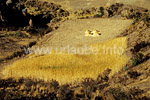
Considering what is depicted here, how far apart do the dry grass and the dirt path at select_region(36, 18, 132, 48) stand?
426 cm

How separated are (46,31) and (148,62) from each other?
1720cm

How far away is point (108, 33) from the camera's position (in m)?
29.6

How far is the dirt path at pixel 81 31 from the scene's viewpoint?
2729 cm

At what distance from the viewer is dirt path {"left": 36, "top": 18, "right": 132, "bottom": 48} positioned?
89.5 ft

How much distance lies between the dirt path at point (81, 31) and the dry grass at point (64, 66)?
426 cm

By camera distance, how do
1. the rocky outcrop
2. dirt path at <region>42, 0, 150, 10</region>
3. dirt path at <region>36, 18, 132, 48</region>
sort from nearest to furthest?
dirt path at <region>36, 18, 132, 48</region> → the rocky outcrop → dirt path at <region>42, 0, 150, 10</region>

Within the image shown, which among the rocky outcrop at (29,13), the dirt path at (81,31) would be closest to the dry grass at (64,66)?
the dirt path at (81,31)

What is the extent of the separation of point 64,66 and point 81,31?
11872 millimetres

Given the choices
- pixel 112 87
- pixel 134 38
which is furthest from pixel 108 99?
pixel 134 38

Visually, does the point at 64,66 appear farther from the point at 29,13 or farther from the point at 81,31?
the point at 29,13

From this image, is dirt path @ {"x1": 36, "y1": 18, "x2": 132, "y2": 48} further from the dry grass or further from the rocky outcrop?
the rocky outcrop

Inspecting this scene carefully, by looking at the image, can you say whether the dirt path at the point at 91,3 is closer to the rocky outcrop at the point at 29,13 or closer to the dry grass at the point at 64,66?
the rocky outcrop at the point at 29,13

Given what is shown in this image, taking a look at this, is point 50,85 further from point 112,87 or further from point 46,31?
point 46,31

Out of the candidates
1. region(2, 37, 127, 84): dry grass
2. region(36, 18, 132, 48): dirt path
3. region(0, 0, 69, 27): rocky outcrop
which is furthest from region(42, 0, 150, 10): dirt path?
region(2, 37, 127, 84): dry grass
